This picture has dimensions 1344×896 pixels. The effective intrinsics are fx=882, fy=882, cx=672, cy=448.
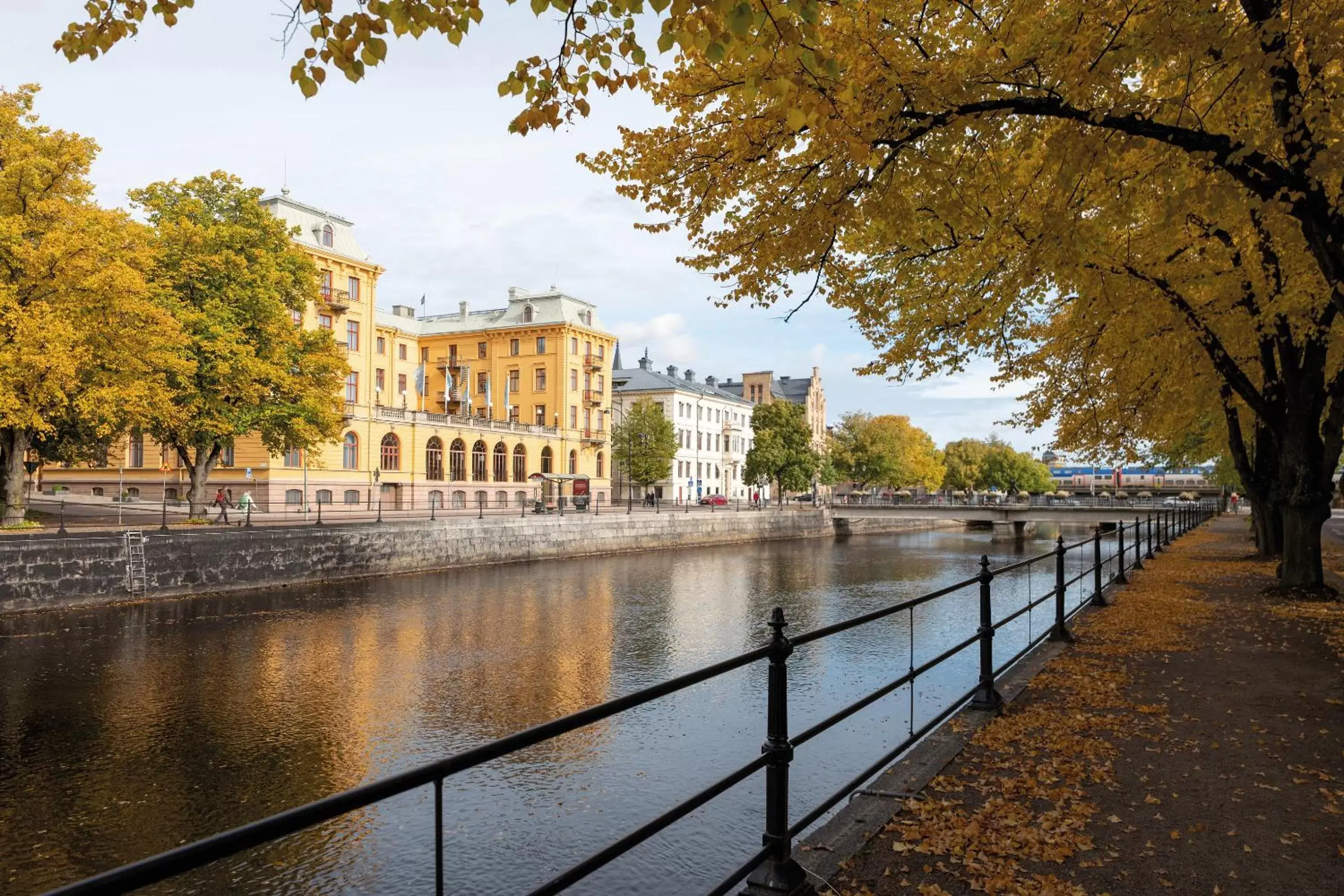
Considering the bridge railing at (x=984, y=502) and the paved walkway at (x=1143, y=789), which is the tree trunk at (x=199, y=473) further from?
the bridge railing at (x=984, y=502)

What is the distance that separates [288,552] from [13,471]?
9588 millimetres

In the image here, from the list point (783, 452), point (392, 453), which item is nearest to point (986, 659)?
point (392, 453)

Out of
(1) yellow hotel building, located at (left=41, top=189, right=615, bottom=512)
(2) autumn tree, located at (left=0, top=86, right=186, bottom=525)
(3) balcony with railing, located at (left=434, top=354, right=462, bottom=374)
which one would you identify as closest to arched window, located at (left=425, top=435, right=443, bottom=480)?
(1) yellow hotel building, located at (left=41, top=189, right=615, bottom=512)

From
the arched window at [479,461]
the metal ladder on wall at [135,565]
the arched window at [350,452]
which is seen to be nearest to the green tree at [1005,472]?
the arched window at [479,461]

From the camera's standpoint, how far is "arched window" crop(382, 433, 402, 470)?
55.3m

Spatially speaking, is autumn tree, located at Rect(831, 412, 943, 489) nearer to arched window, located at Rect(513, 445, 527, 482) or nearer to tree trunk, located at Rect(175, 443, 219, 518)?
arched window, located at Rect(513, 445, 527, 482)

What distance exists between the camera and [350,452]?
52719 millimetres

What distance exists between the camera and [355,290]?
5522cm

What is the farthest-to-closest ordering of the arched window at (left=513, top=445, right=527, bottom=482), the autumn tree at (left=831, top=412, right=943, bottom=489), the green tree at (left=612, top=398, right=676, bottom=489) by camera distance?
the autumn tree at (left=831, top=412, right=943, bottom=489)
the green tree at (left=612, top=398, right=676, bottom=489)
the arched window at (left=513, top=445, right=527, bottom=482)

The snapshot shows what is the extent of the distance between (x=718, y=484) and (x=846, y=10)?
94.4 meters

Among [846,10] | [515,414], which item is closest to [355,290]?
[515,414]

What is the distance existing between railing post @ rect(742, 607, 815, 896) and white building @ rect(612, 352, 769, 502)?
79345mm

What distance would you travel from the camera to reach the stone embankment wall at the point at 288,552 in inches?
893

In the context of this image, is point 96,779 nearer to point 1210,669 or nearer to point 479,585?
point 1210,669
